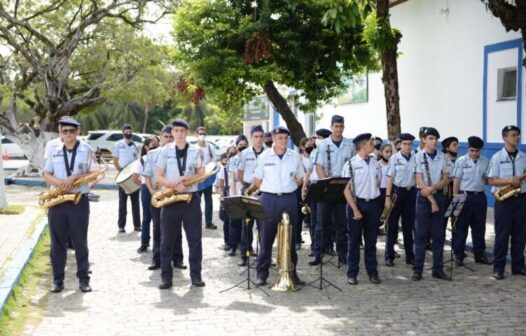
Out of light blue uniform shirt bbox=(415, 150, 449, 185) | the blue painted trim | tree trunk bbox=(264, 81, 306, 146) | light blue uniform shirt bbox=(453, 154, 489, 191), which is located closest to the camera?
light blue uniform shirt bbox=(415, 150, 449, 185)

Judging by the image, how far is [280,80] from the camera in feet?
48.1

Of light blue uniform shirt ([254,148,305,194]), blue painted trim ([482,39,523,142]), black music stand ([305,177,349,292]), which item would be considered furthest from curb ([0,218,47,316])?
blue painted trim ([482,39,523,142])

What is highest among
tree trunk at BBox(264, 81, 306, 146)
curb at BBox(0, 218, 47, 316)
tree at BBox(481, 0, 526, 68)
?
tree at BBox(481, 0, 526, 68)

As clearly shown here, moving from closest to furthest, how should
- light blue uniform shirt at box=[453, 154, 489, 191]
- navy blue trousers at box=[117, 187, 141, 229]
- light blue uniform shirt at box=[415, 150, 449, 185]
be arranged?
light blue uniform shirt at box=[415, 150, 449, 185] < light blue uniform shirt at box=[453, 154, 489, 191] < navy blue trousers at box=[117, 187, 141, 229]

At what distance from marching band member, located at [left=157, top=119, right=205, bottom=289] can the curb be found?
182cm

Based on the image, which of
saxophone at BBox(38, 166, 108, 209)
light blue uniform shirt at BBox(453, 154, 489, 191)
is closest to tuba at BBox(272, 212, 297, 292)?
saxophone at BBox(38, 166, 108, 209)

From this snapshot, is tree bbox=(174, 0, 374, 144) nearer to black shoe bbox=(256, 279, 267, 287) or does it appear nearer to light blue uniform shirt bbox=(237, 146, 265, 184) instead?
light blue uniform shirt bbox=(237, 146, 265, 184)

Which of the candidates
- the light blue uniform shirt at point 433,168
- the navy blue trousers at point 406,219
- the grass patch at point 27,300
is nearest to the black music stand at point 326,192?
the light blue uniform shirt at point 433,168

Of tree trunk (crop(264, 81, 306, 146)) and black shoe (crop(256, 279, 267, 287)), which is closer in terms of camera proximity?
black shoe (crop(256, 279, 267, 287))

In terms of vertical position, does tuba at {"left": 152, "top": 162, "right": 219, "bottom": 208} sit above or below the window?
below

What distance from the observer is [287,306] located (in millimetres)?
7680

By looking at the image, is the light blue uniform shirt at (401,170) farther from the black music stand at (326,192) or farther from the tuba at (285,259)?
the tuba at (285,259)

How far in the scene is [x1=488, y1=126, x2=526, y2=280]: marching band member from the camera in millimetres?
9016

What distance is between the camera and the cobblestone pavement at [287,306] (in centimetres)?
678
